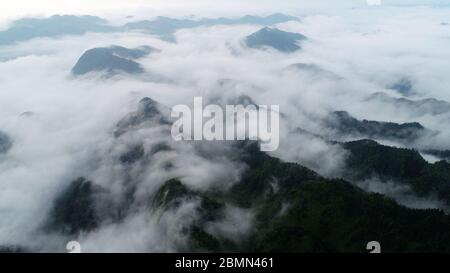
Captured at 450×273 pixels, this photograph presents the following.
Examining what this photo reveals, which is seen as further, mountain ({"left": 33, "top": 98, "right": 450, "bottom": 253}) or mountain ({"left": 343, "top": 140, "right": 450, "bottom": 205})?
mountain ({"left": 343, "top": 140, "right": 450, "bottom": 205})

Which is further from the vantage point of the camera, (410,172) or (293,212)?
(410,172)

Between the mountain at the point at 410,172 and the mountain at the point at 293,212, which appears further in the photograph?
the mountain at the point at 410,172

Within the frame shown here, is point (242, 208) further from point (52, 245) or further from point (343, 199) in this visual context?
point (52, 245)

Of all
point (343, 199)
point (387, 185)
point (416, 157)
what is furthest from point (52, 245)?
point (416, 157)

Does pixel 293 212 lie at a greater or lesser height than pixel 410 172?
lesser
